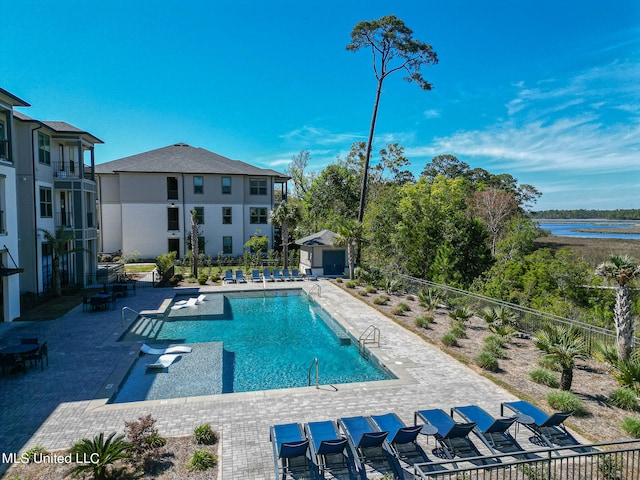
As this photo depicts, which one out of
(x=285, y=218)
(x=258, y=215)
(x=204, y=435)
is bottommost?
(x=204, y=435)

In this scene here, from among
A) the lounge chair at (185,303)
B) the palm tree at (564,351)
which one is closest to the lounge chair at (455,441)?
the palm tree at (564,351)

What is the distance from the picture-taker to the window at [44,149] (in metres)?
20.6

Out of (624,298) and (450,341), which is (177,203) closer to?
(450,341)

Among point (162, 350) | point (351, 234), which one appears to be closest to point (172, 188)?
point (351, 234)

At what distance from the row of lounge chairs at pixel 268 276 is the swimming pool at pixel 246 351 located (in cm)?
479

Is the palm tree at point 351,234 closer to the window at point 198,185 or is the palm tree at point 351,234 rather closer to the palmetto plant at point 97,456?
the window at point 198,185

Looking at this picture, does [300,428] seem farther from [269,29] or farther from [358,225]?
[269,29]

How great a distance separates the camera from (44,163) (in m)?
21.0

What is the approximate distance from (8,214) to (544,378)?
20.0 metres

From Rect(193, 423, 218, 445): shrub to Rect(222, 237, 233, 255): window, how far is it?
30159 millimetres

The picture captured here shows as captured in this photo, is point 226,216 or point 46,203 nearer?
point 46,203

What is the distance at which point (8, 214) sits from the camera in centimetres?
1598

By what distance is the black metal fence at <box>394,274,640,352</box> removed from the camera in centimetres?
1211

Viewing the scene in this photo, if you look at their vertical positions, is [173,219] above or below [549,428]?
above
